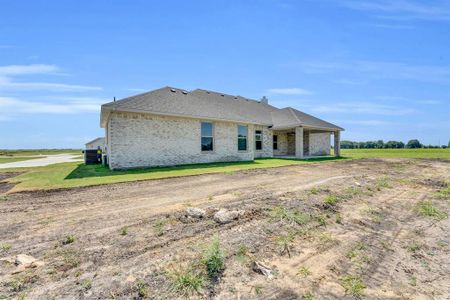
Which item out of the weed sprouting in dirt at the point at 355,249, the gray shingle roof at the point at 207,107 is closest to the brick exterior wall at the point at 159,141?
the gray shingle roof at the point at 207,107

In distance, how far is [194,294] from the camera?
260 centimetres

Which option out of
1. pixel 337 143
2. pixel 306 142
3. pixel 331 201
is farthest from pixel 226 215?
pixel 337 143

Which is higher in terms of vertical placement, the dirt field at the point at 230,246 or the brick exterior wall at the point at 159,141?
the brick exterior wall at the point at 159,141

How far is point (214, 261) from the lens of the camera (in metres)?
3.14

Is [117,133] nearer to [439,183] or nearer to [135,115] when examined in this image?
[135,115]

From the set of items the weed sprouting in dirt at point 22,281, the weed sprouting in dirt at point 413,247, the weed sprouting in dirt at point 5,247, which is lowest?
the weed sprouting in dirt at point 413,247

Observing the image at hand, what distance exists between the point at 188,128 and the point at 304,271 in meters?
13.1

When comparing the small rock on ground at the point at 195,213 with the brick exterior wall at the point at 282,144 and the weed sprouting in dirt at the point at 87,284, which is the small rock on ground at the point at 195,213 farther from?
the brick exterior wall at the point at 282,144

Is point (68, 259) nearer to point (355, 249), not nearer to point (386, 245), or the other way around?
point (355, 249)

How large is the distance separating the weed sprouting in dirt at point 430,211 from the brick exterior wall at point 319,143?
1933cm

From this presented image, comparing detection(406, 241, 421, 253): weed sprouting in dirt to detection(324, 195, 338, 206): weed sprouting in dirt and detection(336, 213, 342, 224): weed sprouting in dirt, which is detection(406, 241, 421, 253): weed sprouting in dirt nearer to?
detection(336, 213, 342, 224): weed sprouting in dirt

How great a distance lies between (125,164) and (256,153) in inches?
466

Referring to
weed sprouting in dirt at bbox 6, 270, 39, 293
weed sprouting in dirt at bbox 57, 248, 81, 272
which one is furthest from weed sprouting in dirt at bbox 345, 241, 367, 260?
weed sprouting in dirt at bbox 6, 270, 39, 293

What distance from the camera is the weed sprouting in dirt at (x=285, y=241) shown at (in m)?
3.65
